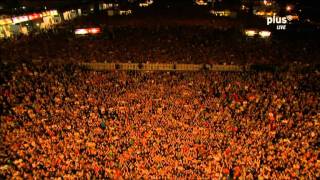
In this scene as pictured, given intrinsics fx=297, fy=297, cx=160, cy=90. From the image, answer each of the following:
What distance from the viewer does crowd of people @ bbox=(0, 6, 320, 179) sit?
9.03 meters

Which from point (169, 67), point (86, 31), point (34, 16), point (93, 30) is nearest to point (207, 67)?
point (169, 67)

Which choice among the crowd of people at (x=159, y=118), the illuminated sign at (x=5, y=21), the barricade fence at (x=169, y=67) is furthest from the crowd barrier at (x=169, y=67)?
the illuminated sign at (x=5, y=21)

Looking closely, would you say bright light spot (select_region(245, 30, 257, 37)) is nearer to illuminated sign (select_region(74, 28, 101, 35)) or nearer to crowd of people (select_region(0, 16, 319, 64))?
crowd of people (select_region(0, 16, 319, 64))

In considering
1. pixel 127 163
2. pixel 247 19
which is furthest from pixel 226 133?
pixel 247 19

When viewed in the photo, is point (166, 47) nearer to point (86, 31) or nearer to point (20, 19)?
point (86, 31)

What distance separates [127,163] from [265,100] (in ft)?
21.3

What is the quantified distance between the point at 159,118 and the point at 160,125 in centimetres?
50

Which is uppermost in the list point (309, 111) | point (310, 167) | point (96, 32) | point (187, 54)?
point (96, 32)

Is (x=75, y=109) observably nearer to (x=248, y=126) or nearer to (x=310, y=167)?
(x=248, y=126)

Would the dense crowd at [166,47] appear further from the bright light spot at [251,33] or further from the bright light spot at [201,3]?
the bright light spot at [201,3]

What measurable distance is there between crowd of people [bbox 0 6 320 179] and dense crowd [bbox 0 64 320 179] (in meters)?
0.04

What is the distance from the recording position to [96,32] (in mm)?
23703

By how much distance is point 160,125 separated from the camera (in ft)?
36.1

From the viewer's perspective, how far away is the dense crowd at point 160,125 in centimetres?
900
